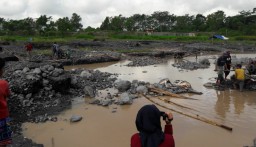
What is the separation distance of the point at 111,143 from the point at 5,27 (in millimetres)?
61308

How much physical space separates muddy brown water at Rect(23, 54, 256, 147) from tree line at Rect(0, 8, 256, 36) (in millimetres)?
49093

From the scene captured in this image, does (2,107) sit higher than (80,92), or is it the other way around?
(2,107)

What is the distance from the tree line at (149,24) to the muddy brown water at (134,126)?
161ft

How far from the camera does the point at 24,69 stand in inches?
515

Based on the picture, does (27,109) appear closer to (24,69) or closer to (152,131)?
(24,69)

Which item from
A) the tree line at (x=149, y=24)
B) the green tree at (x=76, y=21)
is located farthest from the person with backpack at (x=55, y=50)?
the green tree at (x=76, y=21)

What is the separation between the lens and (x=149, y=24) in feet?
292

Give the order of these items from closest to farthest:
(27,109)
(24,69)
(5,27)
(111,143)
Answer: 1. (111,143)
2. (27,109)
3. (24,69)
4. (5,27)

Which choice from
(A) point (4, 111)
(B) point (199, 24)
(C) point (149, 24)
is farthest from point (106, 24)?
(A) point (4, 111)

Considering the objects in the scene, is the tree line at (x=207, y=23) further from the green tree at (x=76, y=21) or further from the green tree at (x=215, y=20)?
the green tree at (x=76, y=21)

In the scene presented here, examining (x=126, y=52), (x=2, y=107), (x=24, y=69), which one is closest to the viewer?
(x=2, y=107)

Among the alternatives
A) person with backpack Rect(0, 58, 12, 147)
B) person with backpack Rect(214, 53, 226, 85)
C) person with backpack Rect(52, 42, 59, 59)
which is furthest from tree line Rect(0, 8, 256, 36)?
person with backpack Rect(0, 58, 12, 147)

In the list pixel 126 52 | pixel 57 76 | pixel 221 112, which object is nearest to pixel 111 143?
pixel 221 112

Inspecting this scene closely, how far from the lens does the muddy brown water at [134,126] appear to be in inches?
332
